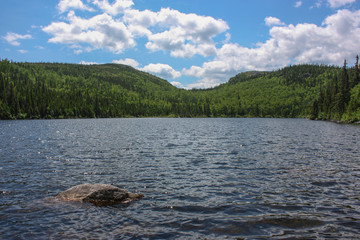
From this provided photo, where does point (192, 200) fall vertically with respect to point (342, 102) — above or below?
below

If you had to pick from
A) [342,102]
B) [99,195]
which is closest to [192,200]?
[99,195]

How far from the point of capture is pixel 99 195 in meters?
15.2

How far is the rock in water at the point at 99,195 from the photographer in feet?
49.3

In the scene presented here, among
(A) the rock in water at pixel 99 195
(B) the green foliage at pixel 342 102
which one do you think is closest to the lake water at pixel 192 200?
(A) the rock in water at pixel 99 195

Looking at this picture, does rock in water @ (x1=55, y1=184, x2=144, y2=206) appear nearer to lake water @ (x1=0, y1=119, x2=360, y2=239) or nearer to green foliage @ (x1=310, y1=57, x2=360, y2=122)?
lake water @ (x1=0, y1=119, x2=360, y2=239)

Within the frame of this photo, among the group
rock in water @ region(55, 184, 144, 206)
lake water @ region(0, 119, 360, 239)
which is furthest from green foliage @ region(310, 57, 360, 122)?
rock in water @ region(55, 184, 144, 206)

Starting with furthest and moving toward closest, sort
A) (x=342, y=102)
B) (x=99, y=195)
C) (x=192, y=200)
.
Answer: (x=342, y=102)
(x=192, y=200)
(x=99, y=195)

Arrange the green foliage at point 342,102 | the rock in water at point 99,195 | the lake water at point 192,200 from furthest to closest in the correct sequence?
the green foliage at point 342,102, the rock in water at point 99,195, the lake water at point 192,200

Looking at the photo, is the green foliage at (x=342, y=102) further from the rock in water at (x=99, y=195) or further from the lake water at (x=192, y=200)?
the rock in water at (x=99, y=195)

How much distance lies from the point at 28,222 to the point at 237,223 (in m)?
10.3

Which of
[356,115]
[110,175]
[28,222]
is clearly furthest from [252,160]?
[356,115]

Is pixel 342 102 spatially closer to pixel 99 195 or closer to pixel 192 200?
pixel 192 200

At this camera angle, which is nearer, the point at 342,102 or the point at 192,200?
the point at 192,200

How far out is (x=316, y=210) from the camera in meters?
13.6
